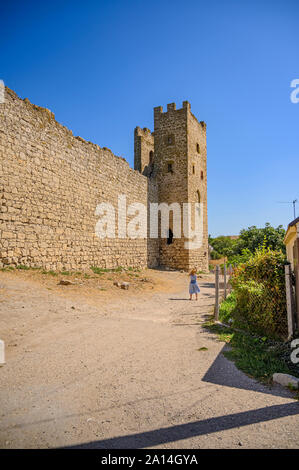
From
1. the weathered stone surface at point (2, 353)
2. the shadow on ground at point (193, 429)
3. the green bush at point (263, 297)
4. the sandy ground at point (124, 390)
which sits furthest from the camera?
the green bush at point (263, 297)

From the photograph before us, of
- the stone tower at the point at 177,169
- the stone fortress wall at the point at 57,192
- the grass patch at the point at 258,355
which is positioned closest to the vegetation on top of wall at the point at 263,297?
the grass patch at the point at 258,355

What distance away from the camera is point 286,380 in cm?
333

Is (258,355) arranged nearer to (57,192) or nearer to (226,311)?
(226,311)

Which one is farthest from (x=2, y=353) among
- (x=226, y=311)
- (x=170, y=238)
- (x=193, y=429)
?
(x=170, y=238)

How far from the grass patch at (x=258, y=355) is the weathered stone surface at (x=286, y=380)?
96mm

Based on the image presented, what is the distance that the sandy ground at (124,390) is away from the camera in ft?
7.60

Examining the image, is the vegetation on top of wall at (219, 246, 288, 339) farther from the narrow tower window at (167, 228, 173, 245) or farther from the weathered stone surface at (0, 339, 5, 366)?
the narrow tower window at (167, 228, 173, 245)

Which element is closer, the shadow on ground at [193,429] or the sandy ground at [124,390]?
the shadow on ground at [193,429]

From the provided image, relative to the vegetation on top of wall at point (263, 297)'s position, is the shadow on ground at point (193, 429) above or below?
below

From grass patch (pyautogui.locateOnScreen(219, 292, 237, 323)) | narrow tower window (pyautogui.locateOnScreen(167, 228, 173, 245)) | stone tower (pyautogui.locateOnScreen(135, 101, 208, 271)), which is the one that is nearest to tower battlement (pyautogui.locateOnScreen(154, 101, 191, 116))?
stone tower (pyautogui.locateOnScreen(135, 101, 208, 271))

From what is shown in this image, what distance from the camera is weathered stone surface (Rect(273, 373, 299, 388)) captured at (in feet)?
10.7

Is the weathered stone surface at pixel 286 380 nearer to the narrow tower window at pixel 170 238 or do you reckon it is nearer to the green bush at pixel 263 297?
the green bush at pixel 263 297

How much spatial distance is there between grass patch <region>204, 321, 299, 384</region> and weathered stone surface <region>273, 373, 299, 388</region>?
10cm
